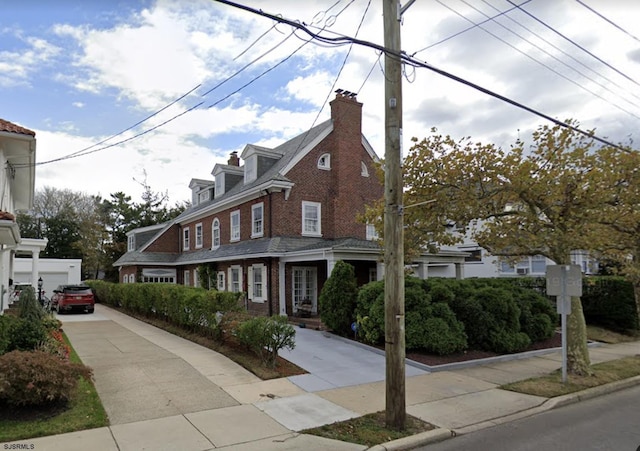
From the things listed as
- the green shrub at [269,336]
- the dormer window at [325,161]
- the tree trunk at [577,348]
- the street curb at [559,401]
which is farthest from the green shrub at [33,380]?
the dormer window at [325,161]

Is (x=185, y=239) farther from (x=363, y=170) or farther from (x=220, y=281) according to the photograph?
(x=363, y=170)

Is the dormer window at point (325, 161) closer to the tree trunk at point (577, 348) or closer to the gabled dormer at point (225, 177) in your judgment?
the gabled dormer at point (225, 177)

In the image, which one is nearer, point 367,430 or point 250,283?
point 367,430

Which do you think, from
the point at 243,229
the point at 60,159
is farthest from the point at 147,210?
the point at 60,159

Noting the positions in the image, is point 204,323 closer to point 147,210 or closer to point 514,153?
point 514,153

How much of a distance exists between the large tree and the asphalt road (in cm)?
240

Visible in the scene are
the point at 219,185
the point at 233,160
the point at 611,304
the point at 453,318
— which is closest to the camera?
the point at 453,318

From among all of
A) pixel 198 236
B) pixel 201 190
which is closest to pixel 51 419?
pixel 198 236

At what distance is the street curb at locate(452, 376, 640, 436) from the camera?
662 centimetres

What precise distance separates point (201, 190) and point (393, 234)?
85.0ft

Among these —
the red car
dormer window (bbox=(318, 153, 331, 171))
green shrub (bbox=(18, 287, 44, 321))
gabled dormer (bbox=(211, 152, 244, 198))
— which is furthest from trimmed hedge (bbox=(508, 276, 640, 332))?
the red car

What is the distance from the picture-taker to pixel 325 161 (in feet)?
71.1

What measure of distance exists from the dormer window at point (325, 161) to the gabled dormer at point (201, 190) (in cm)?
1081

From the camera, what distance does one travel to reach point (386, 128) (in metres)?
6.80
